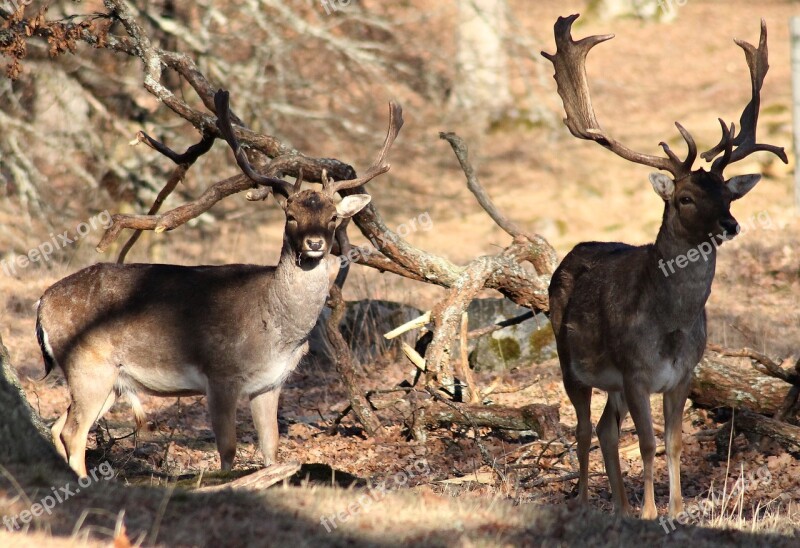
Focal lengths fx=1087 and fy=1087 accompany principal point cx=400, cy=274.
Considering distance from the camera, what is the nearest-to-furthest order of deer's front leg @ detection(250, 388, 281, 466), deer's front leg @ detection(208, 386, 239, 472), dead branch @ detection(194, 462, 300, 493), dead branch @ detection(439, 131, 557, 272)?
dead branch @ detection(194, 462, 300, 493) → deer's front leg @ detection(208, 386, 239, 472) → deer's front leg @ detection(250, 388, 281, 466) → dead branch @ detection(439, 131, 557, 272)

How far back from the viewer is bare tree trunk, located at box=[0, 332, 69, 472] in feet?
18.7

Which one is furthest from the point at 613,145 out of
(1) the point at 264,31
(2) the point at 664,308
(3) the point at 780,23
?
(3) the point at 780,23

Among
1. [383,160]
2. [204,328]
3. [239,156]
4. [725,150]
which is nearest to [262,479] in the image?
[204,328]

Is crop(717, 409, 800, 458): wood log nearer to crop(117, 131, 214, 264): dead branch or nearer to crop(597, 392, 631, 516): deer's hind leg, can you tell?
crop(597, 392, 631, 516): deer's hind leg

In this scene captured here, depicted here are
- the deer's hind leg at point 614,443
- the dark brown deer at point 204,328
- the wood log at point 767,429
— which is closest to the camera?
the deer's hind leg at point 614,443

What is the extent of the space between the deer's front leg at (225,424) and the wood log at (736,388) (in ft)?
13.2

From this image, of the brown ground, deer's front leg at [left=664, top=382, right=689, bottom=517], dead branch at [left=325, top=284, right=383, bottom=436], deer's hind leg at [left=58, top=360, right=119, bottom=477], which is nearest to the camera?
the brown ground

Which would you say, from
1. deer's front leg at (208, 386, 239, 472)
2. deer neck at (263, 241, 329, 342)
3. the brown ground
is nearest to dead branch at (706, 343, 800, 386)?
the brown ground

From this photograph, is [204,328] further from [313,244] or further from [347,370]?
[347,370]

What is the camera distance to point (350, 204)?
8.11 meters

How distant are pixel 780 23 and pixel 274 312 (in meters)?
27.1

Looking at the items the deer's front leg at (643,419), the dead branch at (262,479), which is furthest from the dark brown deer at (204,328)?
the deer's front leg at (643,419)

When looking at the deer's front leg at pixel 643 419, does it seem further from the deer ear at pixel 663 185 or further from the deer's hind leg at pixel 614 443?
the deer ear at pixel 663 185

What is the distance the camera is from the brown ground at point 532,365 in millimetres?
5262
